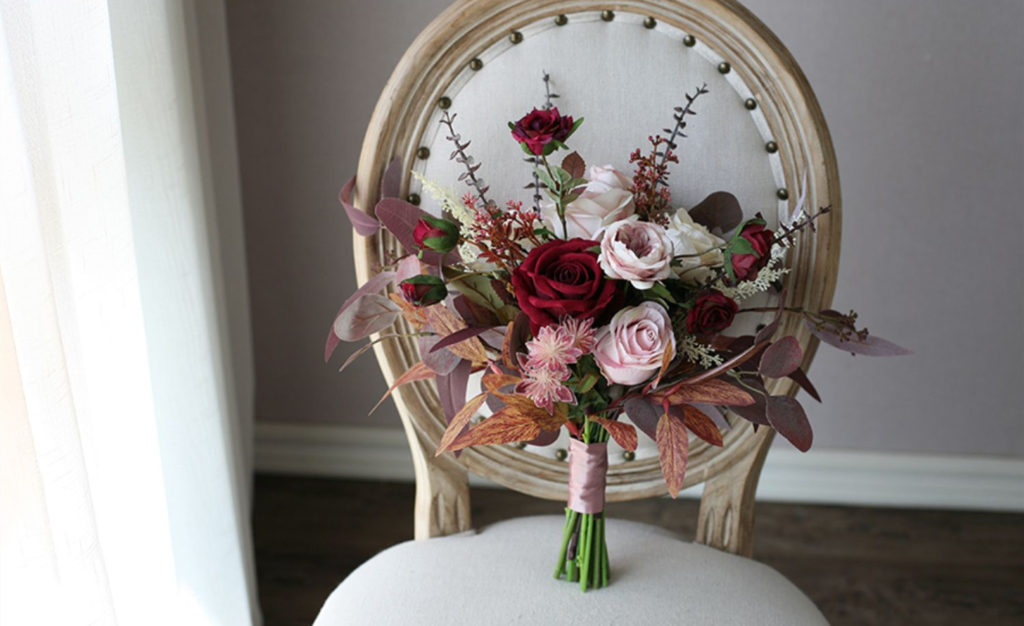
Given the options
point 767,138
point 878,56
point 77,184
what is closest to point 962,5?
point 878,56

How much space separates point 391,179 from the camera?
855 millimetres

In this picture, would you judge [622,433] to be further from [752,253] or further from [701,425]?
[752,253]

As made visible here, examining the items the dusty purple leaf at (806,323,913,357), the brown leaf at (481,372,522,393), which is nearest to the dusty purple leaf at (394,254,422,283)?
the brown leaf at (481,372,522,393)

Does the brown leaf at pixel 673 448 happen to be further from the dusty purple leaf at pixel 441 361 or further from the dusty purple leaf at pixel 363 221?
the dusty purple leaf at pixel 363 221

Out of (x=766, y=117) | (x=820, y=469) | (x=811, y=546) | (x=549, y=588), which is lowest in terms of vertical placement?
(x=811, y=546)

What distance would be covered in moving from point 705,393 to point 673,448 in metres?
0.05

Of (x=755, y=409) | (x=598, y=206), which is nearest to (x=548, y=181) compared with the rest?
(x=598, y=206)

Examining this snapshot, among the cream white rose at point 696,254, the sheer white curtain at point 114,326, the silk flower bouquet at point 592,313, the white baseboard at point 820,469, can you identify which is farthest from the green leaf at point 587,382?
the white baseboard at point 820,469

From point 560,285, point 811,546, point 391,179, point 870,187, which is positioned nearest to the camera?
point 560,285

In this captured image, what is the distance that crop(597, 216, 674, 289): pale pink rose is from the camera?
64cm

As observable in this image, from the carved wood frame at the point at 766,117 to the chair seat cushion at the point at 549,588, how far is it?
0.20 feet

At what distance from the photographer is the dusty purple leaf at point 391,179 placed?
85 cm

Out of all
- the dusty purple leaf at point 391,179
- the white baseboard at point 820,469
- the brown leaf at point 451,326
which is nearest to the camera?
the brown leaf at point 451,326

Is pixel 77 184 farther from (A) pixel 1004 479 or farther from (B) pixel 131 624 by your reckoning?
(A) pixel 1004 479
